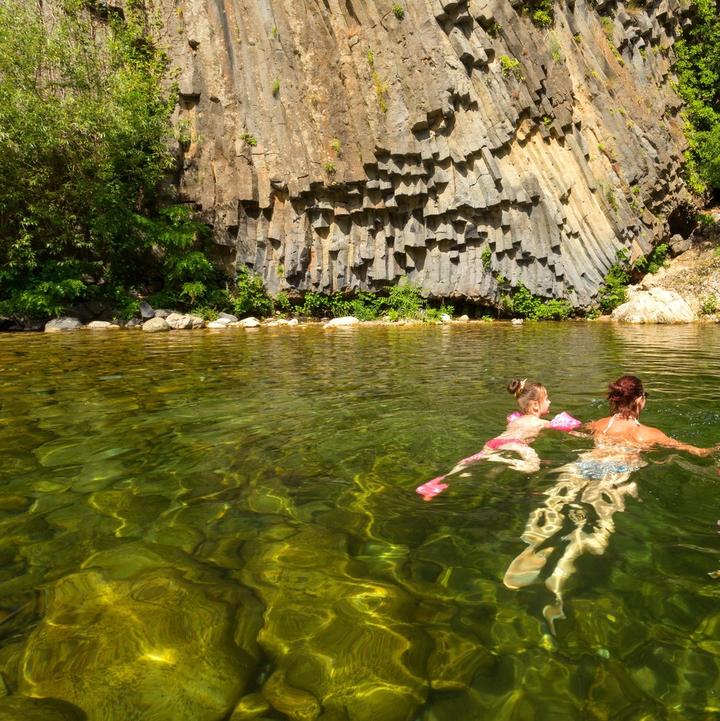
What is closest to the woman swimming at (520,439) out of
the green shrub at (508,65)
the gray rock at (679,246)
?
the green shrub at (508,65)

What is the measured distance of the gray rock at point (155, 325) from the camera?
19869 millimetres

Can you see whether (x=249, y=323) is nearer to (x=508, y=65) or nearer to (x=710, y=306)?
(x=508, y=65)

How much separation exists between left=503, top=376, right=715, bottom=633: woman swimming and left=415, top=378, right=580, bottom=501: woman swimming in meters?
0.34

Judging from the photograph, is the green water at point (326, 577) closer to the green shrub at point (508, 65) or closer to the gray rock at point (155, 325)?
the gray rock at point (155, 325)

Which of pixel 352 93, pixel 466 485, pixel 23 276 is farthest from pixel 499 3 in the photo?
pixel 466 485

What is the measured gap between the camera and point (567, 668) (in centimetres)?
224

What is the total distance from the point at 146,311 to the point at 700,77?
36.8m

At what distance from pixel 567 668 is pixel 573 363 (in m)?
10.1

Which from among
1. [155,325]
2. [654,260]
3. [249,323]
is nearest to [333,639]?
[155,325]

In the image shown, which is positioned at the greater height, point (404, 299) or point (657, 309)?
point (657, 309)

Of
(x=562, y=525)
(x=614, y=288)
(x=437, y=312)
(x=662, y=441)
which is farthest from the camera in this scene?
(x=614, y=288)

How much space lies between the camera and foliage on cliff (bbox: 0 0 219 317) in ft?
64.0

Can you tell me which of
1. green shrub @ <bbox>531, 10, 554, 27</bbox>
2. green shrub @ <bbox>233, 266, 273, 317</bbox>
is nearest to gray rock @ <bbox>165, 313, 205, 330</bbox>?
green shrub @ <bbox>233, 266, 273, 317</bbox>

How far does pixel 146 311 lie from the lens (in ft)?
74.2
